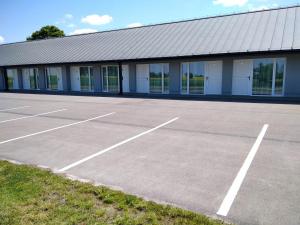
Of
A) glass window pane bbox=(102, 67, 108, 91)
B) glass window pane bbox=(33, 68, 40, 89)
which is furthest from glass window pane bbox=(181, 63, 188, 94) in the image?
glass window pane bbox=(33, 68, 40, 89)

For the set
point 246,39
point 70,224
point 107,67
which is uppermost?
point 246,39

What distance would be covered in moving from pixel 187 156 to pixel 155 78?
14489mm

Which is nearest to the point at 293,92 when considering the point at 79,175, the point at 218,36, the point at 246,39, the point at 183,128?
the point at 246,39

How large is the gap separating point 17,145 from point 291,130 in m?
7.88

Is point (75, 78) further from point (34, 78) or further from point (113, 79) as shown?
point (34, 78)

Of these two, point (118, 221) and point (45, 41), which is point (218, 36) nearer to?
point (118, 221)

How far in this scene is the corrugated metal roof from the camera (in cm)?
1565

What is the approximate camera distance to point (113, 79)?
21.7m

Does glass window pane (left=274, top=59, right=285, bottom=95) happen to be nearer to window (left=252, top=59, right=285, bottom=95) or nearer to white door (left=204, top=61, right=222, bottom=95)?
window (left=252, top=59, right=285, bottom=95)

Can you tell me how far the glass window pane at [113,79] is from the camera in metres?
21.5

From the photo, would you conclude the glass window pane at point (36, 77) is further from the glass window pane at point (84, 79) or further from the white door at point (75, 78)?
the glass window pane at point (84, 79)

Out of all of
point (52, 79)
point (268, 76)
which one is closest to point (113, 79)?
point (52, 79)

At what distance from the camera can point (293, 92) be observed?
14.9 metres

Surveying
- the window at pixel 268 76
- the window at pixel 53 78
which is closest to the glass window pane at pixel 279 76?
the window at pixel 268 76
